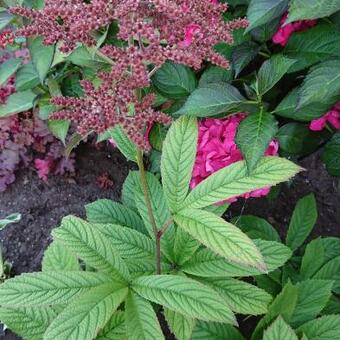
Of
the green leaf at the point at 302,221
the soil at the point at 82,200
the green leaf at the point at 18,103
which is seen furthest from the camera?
the soil at the point at 82,200

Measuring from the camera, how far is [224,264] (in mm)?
1292

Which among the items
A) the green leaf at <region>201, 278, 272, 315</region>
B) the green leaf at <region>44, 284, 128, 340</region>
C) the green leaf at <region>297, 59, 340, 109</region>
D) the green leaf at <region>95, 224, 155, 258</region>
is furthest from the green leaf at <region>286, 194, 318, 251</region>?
the green leaf at <region>44, 284, 128, 340</region>

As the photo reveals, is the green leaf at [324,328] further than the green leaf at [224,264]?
Yes

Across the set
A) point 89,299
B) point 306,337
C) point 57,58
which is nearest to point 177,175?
point 89,299

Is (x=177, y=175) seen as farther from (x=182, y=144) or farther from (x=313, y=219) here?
(x=313, y=219)

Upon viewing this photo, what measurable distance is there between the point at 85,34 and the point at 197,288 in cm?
57

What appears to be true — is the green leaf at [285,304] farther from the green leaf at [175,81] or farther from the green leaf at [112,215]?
the green leaf at [175,81]

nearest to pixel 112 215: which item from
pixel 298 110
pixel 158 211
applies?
pixel 158 211

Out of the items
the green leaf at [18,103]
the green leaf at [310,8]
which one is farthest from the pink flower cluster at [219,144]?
the green leaf at [18,103]

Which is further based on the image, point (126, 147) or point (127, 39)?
point (126, 147)

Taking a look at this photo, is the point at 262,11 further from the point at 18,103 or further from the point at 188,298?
the point at 18,103

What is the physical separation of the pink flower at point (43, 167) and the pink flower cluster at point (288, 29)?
132 cm

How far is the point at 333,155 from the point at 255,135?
1.07 feet

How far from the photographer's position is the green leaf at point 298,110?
1.18m
